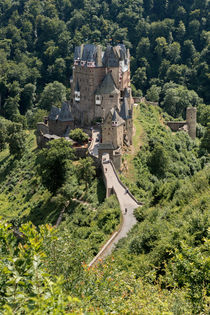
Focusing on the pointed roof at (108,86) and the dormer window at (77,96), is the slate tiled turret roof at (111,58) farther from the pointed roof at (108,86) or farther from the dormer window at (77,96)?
the dormer window at (77,96)

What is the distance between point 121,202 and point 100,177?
27.7 feet

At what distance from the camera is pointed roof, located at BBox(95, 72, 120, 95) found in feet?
194

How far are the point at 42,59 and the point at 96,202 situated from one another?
81305 mm

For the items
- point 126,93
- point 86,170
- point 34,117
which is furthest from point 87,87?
point 34,117

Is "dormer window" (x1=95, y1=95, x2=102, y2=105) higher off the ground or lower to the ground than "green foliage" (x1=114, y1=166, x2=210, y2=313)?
higher

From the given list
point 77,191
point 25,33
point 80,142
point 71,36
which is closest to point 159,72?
point 71,36

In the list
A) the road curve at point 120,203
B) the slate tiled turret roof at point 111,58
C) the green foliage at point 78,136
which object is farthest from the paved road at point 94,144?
the slate tiled turret roof at point 111,58

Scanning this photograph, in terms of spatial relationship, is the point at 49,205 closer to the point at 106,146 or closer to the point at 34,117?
the point at 106,146

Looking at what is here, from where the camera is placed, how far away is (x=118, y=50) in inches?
2420

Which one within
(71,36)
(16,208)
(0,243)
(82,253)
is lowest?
(16,208)

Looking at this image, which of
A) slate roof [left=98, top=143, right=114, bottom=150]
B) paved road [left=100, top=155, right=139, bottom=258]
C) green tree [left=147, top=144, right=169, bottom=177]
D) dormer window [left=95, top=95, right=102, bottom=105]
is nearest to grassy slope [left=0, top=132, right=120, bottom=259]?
paved road [left=100, top=155, right=139, bottom=258]

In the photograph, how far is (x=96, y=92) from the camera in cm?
6041

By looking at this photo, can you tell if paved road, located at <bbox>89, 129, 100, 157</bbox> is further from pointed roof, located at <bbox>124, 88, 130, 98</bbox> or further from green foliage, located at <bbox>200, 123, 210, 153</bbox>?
green foliage, located at <bbox>200, 123, 210, 153</bbox>

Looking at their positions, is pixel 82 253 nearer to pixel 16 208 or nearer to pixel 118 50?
pixel 16 208
